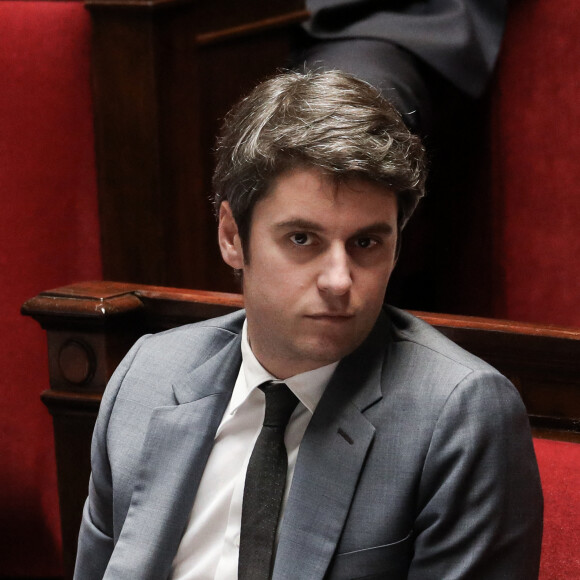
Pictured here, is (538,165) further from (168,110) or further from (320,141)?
(320,141)

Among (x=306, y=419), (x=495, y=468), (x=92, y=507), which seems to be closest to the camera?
(x=495, y=468)

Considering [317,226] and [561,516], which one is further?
[561,516]

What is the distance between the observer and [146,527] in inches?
31.5

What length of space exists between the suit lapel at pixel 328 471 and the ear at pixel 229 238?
0.43 ft

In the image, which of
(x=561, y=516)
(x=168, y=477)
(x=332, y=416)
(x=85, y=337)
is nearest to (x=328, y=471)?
(x=332, y=416)

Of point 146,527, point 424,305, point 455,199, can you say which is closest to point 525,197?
point 455,199

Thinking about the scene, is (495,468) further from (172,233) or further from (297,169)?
(172,233)

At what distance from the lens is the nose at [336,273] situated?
0.70 metres

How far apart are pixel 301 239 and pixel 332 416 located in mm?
138

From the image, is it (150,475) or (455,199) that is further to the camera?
(455,199)

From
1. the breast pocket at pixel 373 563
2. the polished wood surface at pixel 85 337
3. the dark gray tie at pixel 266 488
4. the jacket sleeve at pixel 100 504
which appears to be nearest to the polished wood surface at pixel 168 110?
the polished wood surface at pixel 85 337

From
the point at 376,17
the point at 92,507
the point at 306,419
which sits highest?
the point at 376,17

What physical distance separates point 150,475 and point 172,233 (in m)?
0.68

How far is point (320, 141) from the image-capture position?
71 centimetres
